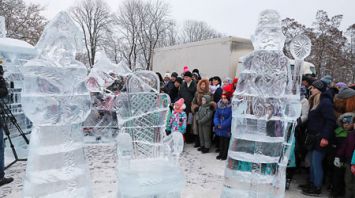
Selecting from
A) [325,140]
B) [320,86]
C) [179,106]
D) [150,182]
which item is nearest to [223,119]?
[179,106]

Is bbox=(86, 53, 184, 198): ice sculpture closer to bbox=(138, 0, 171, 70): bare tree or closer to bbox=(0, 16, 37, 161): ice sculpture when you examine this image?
bbox=(0, 16, 37, 161): ice sculpture

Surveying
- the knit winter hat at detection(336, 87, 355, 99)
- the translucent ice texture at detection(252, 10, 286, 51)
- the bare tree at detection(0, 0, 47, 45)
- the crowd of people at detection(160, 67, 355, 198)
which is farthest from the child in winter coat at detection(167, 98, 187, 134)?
the bare tree at detection(0, 0, 47, 45)

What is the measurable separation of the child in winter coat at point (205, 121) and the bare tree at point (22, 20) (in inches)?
584

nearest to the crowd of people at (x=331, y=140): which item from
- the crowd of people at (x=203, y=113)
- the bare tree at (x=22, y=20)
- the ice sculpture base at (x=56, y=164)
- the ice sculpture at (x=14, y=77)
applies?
the crowd of people at (x=203, y=113)

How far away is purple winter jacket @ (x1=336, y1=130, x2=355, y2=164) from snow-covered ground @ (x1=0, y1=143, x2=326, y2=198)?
2.55ft

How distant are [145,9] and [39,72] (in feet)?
81.9

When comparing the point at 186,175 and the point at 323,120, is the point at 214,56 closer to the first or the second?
the point at 186,175

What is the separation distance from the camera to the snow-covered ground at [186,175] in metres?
3.55

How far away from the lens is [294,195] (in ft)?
11.9

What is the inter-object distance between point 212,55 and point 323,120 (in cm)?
554

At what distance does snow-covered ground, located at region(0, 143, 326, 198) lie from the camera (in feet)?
11.6

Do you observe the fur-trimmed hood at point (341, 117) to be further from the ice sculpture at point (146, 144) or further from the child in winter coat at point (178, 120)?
the child in winter coat at point (178, 120)

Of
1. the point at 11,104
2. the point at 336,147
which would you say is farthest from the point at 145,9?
the point at 336,147

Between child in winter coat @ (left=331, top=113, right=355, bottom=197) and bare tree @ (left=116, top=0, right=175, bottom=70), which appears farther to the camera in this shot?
bare tree @ (left=116, top=0, right=175, bottom=70)
